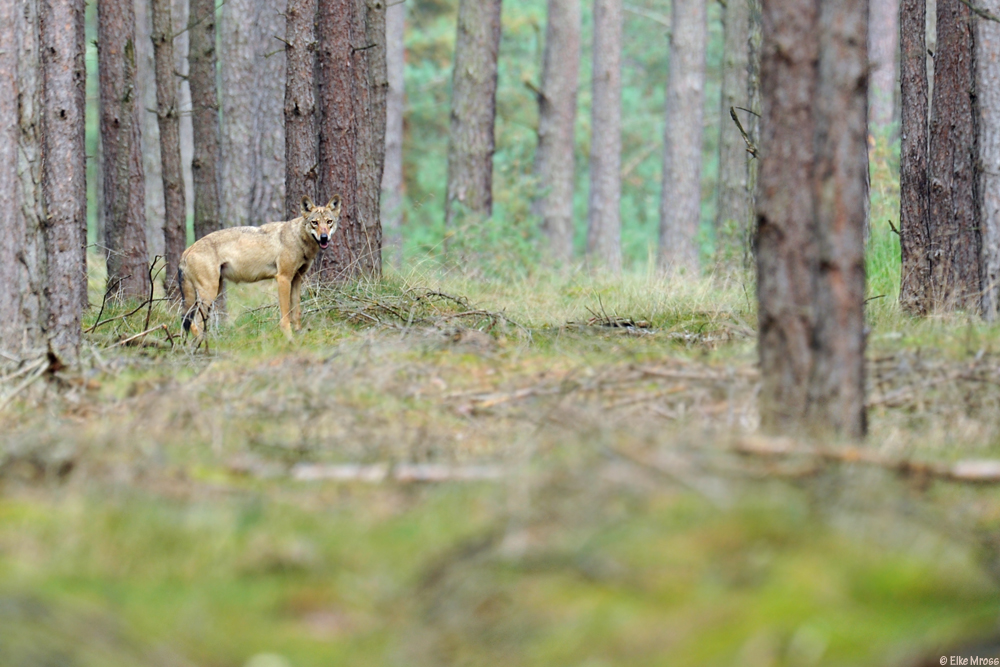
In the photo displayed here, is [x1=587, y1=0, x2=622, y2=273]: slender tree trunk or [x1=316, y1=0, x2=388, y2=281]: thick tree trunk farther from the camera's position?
[x1=587, y1=0, x2=622, y2=273]: slender tree trunk

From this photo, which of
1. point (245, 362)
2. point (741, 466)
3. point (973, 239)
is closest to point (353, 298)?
point (245, 362)

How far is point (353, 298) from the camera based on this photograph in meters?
10.3

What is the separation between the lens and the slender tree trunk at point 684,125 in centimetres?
2553

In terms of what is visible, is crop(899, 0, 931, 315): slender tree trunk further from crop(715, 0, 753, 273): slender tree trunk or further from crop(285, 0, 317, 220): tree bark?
crop(715, 0, 753, 273): slender tree trunk

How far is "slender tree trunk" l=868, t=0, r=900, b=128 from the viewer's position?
939 inches

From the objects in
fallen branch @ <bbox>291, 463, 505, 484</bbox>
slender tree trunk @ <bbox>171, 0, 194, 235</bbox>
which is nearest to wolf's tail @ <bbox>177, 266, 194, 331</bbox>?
fallen branch @ <bbox>291, 463, 505, 484</bbox>

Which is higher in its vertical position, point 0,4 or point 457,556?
point 0,4

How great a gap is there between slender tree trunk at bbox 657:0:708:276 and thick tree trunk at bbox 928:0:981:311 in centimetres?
1481

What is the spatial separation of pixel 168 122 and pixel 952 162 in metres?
9.18

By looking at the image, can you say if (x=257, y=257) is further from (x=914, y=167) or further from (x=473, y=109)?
(x=473, y=109)

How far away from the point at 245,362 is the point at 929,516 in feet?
16.3

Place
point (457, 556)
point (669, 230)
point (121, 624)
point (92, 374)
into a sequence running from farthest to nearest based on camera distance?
point (669, 230)
point (92, 374)
point (457, 556)
point (121, 624)

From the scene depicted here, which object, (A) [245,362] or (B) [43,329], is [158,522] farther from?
(B) [43,329]

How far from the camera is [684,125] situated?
26.2m
